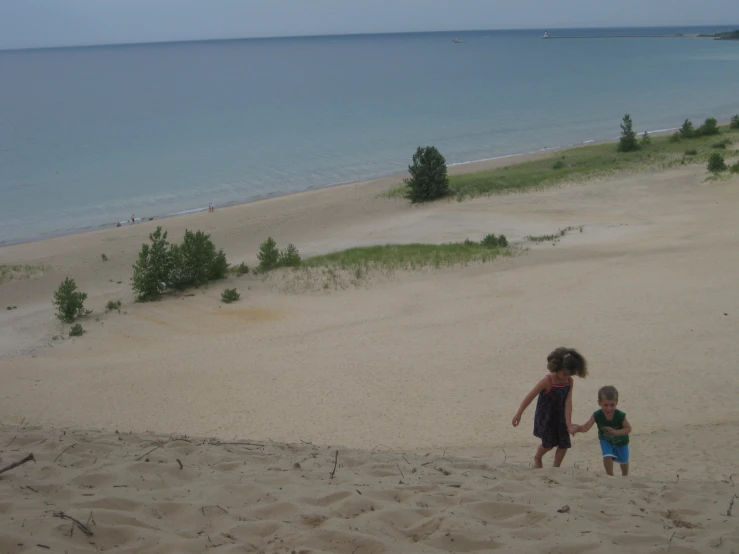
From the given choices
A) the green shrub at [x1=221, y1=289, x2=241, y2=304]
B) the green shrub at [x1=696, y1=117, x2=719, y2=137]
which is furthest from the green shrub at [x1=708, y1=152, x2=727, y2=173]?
the green shrub at [x1=221, y1=289, x2=241, y2=304]

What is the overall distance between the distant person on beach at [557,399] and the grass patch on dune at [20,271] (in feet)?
68.4

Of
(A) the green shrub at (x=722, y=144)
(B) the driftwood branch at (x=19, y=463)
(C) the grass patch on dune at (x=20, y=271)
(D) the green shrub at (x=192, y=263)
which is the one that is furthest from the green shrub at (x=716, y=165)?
(B) the driftwood branch at (x=19, y=463)

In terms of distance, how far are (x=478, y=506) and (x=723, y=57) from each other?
15839 centimetres

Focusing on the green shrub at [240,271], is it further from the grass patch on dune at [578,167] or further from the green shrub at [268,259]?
the grass patch on dune at [578,167]

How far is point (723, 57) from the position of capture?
141500mm

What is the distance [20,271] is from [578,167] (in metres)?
24.5

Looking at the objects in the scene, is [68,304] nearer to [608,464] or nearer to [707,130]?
[608,464]

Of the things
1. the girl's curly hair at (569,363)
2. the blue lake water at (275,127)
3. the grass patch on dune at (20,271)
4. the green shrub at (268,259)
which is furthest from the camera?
the blue lake water at (275,127)

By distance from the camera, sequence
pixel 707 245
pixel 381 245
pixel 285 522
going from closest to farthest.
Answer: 1. pixel 285 522
2. pixel 707 245
3. pixel 381 245

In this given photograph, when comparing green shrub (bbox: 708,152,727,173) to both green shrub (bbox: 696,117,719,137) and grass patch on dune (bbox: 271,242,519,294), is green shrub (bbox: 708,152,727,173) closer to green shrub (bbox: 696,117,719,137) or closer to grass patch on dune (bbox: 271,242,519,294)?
grass patch on dune (bbox: 271,242,519,294)

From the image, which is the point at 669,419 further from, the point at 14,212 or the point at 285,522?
the point at 14,212

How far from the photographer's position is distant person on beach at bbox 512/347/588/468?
6957mm

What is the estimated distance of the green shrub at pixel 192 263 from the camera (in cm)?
1914

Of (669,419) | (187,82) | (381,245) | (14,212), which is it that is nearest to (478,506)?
(669,419)
